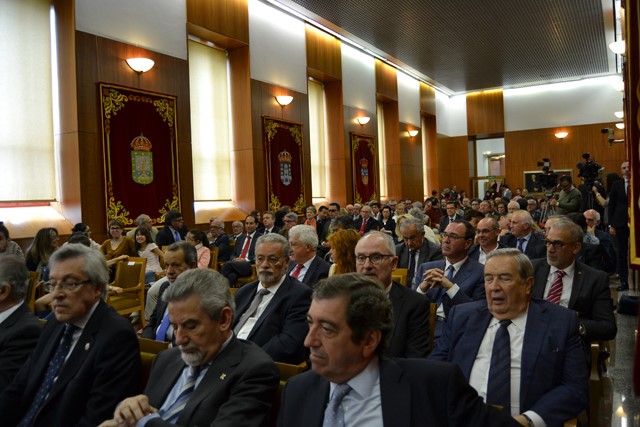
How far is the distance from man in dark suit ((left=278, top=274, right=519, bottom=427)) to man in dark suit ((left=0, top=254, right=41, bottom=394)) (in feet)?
5.40

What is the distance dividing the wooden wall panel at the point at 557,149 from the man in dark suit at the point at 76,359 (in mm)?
19289

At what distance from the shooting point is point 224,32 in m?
9.66

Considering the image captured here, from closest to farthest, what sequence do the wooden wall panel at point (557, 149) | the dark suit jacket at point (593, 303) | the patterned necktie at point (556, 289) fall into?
the dark suit jacket at point (593, 303)
the patterned necktie at point (556, 289)
the wooden wall panel at point (557, 149)

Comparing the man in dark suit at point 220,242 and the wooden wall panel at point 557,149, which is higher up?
the wooden wall panel at point 557,149

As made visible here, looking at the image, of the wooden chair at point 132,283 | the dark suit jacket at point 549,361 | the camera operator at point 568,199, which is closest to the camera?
the dark suit jacket at point 549,361

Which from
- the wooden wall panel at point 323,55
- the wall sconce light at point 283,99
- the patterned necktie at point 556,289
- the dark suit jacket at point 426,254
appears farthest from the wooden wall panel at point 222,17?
the patterned necktie at point 556,289

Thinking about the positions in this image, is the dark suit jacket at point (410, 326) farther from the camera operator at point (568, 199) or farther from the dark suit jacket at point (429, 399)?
the camera operator at point (568, 199)

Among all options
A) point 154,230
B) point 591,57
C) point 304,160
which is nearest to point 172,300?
point 154,230

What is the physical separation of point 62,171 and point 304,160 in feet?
18.5

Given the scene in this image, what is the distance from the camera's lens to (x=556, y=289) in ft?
11.0

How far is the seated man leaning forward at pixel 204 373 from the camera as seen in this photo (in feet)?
6.06

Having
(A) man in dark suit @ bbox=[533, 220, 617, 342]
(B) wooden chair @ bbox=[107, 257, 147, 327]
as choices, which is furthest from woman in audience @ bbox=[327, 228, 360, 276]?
(B) wooden chair @ bbox=[107, 257, 147, 327]

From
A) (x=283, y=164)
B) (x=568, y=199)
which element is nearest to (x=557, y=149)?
(x=568, y=199)

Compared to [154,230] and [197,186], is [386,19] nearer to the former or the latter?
[197,186]
